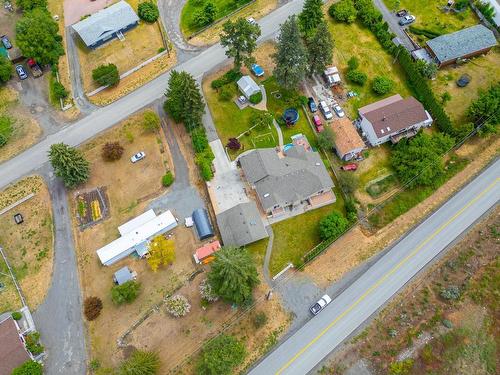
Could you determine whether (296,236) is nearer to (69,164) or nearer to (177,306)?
(177,306)

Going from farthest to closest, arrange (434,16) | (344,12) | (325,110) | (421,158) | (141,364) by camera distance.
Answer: (434,16)
(344,12)
(325,110)
(421,158)
(141,364)

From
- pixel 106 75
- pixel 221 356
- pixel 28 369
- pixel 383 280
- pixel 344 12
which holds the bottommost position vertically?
pixel 383 280

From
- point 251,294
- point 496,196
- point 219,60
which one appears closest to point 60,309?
point 251,294

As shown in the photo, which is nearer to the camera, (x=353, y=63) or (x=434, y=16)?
(x=353, y=63)

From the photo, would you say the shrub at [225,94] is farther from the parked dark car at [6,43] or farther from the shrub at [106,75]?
the parked dark car at [6,43]

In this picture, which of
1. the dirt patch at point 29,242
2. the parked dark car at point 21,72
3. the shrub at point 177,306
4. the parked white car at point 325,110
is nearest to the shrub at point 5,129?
the dirt patch at point 29,242

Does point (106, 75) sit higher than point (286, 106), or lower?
higher

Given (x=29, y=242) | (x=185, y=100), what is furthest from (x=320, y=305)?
(x=29, y=242)

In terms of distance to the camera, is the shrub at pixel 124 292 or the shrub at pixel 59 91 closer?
the shrub at pixel 124 292
